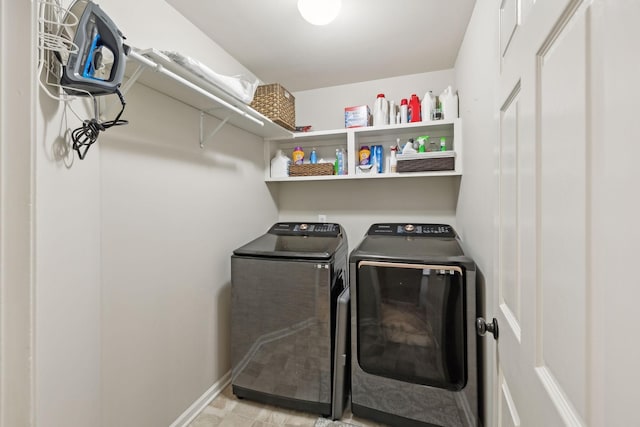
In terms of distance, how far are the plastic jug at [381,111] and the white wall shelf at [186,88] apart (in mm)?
859

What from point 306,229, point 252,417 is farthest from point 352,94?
point 252,417

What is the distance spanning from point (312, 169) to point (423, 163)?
0.95 m

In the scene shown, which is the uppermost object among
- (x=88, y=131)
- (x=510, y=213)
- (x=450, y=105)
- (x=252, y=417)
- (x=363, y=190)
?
(x=450, y=105)

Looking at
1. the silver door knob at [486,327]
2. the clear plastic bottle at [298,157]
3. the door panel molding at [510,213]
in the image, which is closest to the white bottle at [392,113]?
the clear plastic bottle at [298,157]

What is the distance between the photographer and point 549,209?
557 mm

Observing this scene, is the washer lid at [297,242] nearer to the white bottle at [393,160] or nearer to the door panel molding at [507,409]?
the white bottle at [393,160]

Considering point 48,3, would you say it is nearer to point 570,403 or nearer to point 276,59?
point 276,59

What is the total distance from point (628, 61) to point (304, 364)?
1952 millimetres

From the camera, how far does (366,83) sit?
2586 millimetres

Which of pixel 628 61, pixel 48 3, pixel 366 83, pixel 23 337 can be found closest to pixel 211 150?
pixel 48 3

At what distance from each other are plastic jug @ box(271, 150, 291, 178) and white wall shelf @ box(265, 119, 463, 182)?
4 cm

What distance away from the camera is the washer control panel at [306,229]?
2.31m

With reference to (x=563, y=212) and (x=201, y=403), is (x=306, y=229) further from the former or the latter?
(x=563, y=212)

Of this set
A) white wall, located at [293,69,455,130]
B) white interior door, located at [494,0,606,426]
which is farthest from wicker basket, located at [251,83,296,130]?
white interior door, located at [494,0,606,426]
